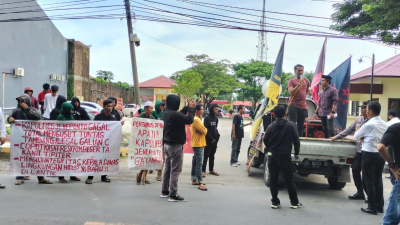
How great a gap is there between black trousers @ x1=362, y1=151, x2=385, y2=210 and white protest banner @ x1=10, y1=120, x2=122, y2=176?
468 centimetres

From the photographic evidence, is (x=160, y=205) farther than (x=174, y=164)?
No

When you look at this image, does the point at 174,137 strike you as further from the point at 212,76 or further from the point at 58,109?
the point at 212,76

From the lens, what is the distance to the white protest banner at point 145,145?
6.86 meters

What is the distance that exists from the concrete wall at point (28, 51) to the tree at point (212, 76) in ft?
75.6

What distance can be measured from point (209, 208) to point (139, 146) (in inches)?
87.7

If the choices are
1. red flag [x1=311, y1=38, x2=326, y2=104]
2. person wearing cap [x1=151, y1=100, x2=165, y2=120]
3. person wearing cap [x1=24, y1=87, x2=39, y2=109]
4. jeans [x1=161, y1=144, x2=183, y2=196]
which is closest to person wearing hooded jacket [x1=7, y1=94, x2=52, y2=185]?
person wearing cap [x1=24, y1=87, x2=39, y2=109]

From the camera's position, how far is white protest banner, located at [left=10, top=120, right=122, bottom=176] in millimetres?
6727

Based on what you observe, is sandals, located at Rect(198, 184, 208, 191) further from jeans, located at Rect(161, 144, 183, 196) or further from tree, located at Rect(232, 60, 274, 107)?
tree, located at Rect(232, 60, 274, 107)

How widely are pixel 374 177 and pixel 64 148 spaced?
18.7ft

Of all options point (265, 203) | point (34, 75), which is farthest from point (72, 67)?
point (265, 203)

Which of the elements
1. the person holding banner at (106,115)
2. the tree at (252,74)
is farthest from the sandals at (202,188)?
the tree at (252,74)

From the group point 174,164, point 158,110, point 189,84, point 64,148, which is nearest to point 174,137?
point 174,164

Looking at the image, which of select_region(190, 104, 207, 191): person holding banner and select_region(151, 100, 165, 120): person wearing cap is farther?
select_region(151, 100, 165, 120): person wearing cap

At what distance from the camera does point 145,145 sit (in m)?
6.99
